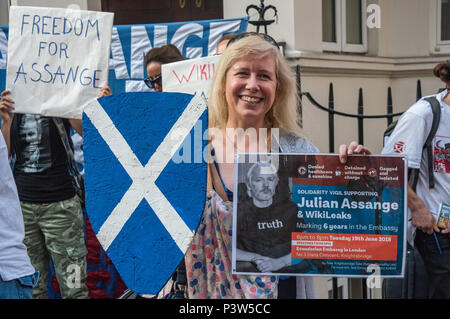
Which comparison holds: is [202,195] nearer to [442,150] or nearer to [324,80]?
[442,150]

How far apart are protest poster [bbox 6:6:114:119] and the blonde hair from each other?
1.26 m

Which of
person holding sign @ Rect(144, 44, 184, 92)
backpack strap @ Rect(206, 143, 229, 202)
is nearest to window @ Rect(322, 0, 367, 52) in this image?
person holding sign @ Rect(144, 44, 184, 92)

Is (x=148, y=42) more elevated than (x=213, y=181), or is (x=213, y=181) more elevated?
(x=148, y=42)

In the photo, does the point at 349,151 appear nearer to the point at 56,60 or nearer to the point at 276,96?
the point at 276,96

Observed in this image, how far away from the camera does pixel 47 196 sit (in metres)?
4.42

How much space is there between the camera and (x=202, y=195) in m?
2.43

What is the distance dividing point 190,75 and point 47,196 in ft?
4.05

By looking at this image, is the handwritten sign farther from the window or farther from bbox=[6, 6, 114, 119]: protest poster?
the window

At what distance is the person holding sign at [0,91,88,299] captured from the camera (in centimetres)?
441

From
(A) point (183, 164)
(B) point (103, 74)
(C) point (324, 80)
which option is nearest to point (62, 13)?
(B) point (103, 74)

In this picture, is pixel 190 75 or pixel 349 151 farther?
pixel 190 75

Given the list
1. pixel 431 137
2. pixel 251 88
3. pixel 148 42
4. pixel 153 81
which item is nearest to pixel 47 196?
pixel 153 81

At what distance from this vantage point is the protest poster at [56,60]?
152 inches
